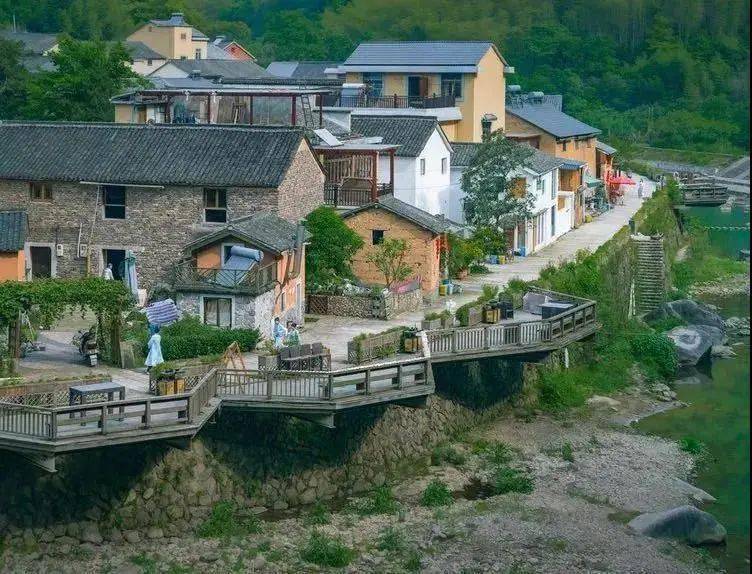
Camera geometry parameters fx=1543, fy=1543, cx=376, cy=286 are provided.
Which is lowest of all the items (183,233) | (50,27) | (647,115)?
(183,233)

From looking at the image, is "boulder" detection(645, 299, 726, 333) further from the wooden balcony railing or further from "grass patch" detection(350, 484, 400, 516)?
"grass patch" detection(350, 484, 400, 516)

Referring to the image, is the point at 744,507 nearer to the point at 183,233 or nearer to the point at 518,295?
the point at 518,295

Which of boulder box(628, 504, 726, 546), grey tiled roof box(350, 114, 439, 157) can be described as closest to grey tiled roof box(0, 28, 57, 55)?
grey tiled roof box(350, 114, 439, 157)

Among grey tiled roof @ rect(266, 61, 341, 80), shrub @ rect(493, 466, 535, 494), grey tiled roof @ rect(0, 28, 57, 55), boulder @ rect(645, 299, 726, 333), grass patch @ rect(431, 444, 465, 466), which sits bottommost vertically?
shrub @ rect(493, 466, 535, 494)

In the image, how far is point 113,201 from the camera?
4153 cm

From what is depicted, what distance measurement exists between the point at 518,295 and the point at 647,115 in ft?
159

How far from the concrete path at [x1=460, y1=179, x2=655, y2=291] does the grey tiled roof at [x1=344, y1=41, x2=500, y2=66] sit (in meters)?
8.39

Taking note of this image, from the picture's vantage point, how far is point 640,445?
36.6 metres

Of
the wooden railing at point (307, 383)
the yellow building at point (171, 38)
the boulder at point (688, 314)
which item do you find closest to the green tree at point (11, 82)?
the yellow building at point (171, 38)

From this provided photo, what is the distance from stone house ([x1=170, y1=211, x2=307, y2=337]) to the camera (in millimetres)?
36344

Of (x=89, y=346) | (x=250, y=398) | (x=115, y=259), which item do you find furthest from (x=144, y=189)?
(x=250, y=398)

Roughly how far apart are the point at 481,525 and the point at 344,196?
17605 millimetres

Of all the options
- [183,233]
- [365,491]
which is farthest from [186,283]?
[365,491]

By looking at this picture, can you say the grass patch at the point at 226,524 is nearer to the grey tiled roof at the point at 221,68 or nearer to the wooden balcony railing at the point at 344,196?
the wooden balcony railing at the point at 344,196
